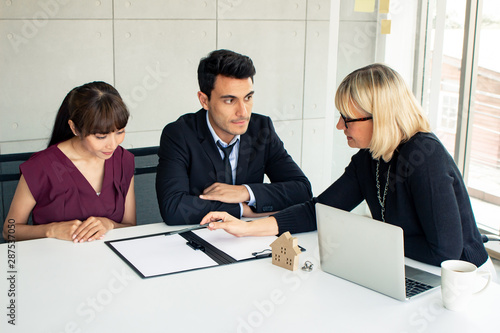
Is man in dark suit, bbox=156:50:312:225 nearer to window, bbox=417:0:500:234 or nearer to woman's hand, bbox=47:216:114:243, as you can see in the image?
woman's hand, bbox=47:216:114:243

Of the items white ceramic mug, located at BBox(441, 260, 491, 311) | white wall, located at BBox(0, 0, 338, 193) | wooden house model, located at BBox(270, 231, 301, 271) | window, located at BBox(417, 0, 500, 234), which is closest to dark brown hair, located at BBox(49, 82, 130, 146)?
wooden house model, located at BBox(270, 231, 301, 271)

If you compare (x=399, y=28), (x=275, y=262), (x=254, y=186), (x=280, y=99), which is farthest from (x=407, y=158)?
(x=399, y=28)

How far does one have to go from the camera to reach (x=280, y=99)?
4.02 meters

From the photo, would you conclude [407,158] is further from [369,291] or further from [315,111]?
[315,111]

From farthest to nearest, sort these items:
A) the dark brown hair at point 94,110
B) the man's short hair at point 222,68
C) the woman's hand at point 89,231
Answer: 1. the man's short hair at point 222,68
2. the dark brown hair at point 94,110
3. the woman's hand at point 89,231

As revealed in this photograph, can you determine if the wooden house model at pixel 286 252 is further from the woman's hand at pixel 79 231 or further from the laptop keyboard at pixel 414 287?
the woman's hand at pixel 79 231

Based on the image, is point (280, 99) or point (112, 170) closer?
point (112, 170)

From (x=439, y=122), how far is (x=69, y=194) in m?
2.88

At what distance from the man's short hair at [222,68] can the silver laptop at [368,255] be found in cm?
98

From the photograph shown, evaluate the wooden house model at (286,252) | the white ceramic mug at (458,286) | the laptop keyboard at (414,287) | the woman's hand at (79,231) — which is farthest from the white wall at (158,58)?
the white ceramic mug at (458,286)

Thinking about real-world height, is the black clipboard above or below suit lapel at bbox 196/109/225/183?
below

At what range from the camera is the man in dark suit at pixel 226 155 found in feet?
7.52

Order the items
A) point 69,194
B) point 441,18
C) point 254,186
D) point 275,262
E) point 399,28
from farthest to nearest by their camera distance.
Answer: point 399,28
point 441,18
point 254,186
point 69,194
point 275,262

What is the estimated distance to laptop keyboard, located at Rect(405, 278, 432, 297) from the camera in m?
1.51
